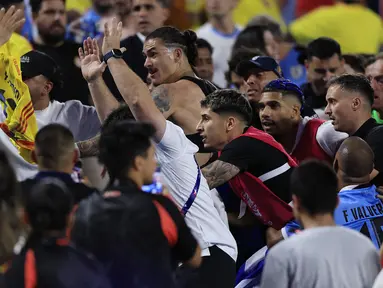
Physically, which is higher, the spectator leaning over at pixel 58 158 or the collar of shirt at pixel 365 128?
the spectator leaning over at pixel 58 158

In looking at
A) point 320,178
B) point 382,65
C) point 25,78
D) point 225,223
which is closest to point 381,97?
point 382,65

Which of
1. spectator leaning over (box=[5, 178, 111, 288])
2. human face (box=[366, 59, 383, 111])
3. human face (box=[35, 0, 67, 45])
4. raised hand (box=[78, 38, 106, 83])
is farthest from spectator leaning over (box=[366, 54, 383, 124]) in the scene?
spectator leaning over (box=[5, 178, 111, 288])

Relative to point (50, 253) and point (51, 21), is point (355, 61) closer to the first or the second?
point (51, 21)

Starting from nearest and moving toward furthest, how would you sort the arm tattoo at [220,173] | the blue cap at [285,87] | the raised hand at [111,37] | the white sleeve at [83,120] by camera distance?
1. the raised hand at [111,37]
2. the arm tattoo at [220,173]
3. the blue cap at [285,87]
4. the white sleeve at [83,120]

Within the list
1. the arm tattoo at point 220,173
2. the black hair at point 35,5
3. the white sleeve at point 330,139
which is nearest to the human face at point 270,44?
the black hair at point 35,5

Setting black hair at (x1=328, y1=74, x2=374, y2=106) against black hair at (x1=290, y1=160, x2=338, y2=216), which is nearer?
black hair at (x1=290, y1=160, x2=338, y2=216)

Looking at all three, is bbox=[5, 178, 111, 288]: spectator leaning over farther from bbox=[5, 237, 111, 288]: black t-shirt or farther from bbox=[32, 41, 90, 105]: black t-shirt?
bbox=[32, 41, 90, 105]: black t-shirt

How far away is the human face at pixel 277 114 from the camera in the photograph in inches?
313

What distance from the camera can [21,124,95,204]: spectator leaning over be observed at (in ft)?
18.5

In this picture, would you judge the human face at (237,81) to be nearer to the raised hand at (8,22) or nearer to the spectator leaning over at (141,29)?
the spectator leaning over at (141,29)

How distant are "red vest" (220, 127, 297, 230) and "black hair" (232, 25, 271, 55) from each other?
12.2ft

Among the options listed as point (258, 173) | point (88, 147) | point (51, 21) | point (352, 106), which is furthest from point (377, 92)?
point (51, 21)

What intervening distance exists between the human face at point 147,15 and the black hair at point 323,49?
1.51 meters

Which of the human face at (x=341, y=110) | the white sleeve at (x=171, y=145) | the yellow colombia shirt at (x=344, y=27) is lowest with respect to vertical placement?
the yellow colombia shirt at (x=344, y=27)
